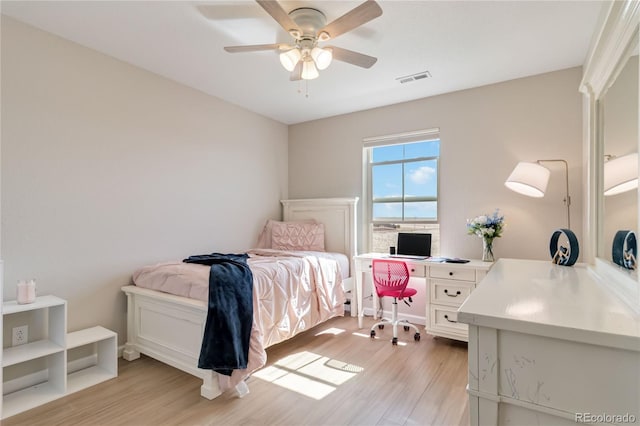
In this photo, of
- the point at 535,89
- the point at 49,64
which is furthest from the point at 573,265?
the point at 49,64

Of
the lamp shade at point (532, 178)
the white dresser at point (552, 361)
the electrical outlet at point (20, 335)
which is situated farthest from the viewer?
the lamp shade at point (532, 178)

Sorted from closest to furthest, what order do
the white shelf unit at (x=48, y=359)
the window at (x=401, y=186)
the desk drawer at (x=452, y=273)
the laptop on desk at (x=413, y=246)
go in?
the white shelf unit at (x=48, y=359), the desk drawer at (x=452, y=273), the laptop on desk at (x=413, y=246), the window at (x=401, y=186)

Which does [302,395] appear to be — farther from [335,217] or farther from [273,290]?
[335,217]

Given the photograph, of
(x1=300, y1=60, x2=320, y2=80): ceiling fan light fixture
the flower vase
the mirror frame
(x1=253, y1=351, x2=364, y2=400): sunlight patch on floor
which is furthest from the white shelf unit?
the flower vase

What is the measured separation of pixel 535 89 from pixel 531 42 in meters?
0.70

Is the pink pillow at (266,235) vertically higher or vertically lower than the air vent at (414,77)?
lower

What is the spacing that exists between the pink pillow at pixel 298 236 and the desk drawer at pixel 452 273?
148cm

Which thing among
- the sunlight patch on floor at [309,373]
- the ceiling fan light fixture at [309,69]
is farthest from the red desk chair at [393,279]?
the ceiling fan light fixture at [309,69]

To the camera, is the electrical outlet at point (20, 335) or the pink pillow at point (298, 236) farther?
the pink pillow at point (298, 236)

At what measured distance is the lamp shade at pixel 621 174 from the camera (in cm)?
115

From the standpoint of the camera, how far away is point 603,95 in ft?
5.55

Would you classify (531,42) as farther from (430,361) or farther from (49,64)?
(49,64)

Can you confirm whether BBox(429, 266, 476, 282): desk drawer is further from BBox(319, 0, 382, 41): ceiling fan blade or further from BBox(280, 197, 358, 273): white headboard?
BBox(319, 0, 382, 41): ceiling fan blade

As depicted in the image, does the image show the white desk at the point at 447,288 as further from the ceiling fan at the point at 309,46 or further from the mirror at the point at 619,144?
the ceiling fan at the point at 309,46
